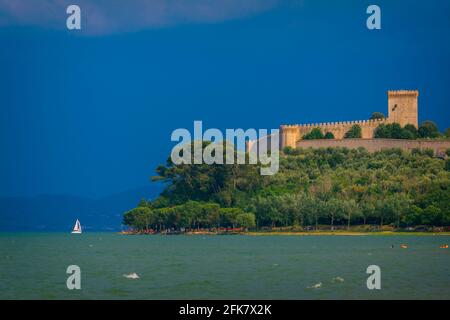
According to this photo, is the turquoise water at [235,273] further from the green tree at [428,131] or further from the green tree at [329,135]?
the green tree at [329,135]

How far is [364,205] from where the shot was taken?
96.2 meters

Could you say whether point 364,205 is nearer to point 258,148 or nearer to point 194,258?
point 258,148

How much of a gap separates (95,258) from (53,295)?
22.7 m

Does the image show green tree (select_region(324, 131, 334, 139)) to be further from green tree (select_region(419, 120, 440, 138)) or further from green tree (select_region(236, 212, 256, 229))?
green tree (select_region(236, 212, 256, 229))

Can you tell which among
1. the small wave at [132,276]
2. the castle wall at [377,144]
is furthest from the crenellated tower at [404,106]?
the small wave at [132,276]

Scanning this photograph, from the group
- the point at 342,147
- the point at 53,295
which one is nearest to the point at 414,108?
the point at 342,147

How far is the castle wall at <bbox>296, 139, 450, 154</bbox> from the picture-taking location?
4385 inches

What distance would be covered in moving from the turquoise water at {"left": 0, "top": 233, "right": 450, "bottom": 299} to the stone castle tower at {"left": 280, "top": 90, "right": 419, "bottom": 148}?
47.6 m

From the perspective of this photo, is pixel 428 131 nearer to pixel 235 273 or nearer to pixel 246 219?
pixel 246 219

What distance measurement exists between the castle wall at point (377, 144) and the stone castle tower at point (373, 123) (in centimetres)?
168

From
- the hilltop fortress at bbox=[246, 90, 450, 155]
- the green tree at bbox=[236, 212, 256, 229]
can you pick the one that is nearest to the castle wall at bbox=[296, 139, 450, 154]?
the hilltop fortress at bbox=[246, 90, 450, 155]

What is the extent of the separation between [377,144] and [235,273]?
6729 centimetres

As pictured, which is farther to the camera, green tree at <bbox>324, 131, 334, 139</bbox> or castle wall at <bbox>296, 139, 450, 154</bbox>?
green tree at <bbox>324, 131, 334, 139</bbox>

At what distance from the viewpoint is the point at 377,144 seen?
113m
